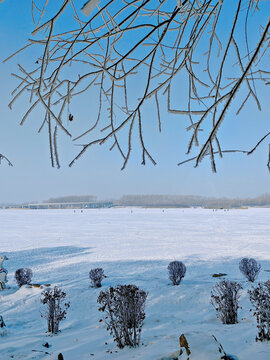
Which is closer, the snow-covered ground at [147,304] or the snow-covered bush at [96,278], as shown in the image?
the snow-covered ground at [147,304]

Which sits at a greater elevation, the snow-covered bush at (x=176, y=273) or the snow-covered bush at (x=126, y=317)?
the snow-covered bush at (x=126, y=317)

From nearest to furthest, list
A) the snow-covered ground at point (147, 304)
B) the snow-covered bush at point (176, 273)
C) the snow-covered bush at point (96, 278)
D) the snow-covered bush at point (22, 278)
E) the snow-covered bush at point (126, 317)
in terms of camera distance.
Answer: the snow-covered ground at point (147, 304) < the snow-covered bush at point (126, 317) < the snow-covered bush at point (96, 278) < the snow-covered bush at point (176, 273) < the snow-covered bush at point (22, 278)

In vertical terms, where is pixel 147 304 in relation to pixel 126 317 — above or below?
below

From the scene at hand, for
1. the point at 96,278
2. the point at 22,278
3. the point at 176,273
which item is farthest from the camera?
the point at 22,278

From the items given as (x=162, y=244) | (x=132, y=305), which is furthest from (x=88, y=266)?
(x=132, y=305)


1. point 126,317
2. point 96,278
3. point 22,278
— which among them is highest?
point 126,317

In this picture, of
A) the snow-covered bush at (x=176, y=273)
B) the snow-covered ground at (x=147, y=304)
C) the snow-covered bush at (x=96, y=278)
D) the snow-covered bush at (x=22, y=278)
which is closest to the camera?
the snow-covered ground at (x=147, y=304)

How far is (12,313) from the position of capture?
6.88 meters

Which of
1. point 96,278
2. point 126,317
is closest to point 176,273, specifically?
point 96,278

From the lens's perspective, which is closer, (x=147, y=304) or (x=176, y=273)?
(x=147, y=304)

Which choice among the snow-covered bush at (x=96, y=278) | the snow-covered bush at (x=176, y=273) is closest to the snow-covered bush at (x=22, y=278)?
the snow-covered bush at (x=96, y=278)

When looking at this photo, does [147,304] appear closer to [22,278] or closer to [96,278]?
[96,278]

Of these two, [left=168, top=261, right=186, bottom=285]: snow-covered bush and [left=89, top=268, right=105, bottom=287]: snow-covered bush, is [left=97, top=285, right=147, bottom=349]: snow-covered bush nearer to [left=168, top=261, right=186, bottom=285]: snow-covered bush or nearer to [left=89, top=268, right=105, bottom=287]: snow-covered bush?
[left=89, top=268, right=105, bottom=287]: snow-covered bush

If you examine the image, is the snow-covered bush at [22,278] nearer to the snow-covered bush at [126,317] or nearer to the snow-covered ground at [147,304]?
the snow-covered ground at [147,304]
